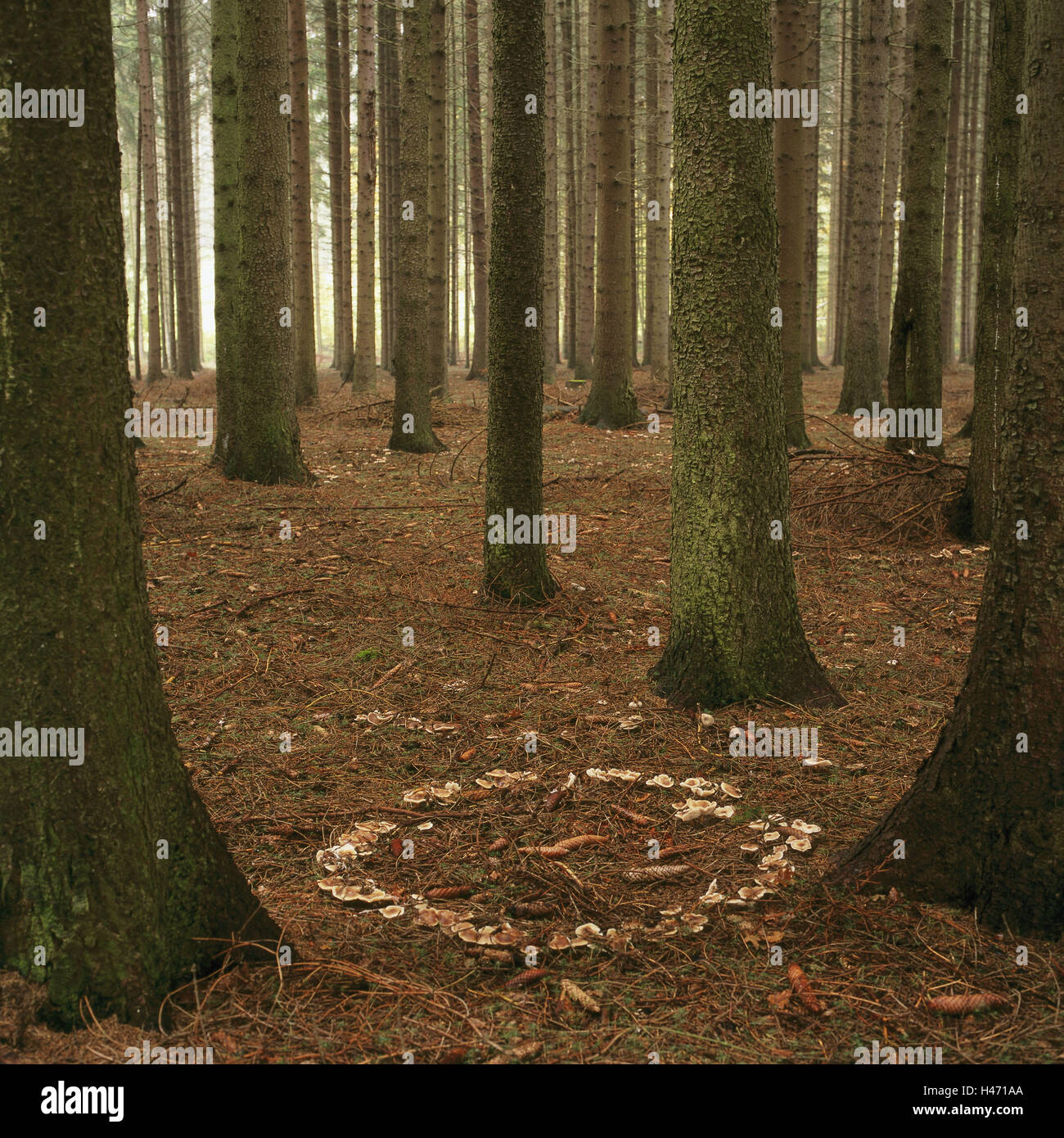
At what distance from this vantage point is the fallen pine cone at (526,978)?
3.14m

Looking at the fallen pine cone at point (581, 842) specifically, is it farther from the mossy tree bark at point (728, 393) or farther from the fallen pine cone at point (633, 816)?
the mossy tree bark at point (728, 393)

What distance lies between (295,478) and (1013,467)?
868cm

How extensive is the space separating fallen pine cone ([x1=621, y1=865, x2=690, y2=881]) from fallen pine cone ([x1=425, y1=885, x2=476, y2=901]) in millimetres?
631

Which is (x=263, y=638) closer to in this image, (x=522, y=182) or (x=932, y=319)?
(x=522, y=182)

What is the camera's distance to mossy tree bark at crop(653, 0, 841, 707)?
509 cm

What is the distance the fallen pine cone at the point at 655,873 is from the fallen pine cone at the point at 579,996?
0.78m

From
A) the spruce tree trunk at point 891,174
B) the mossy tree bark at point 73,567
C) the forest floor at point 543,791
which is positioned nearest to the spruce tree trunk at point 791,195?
the forest floor at point 543,791

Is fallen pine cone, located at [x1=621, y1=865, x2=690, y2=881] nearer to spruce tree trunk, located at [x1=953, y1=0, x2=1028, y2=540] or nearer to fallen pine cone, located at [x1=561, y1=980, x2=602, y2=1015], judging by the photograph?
fallen pine cone, located at [x1=561, y1=980, x2=602, y2=1015]

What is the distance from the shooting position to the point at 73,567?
2.77 metres

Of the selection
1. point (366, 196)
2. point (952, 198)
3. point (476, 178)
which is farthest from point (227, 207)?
point (952, 198)

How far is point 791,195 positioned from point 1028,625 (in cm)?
1059

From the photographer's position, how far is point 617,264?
1409cm
